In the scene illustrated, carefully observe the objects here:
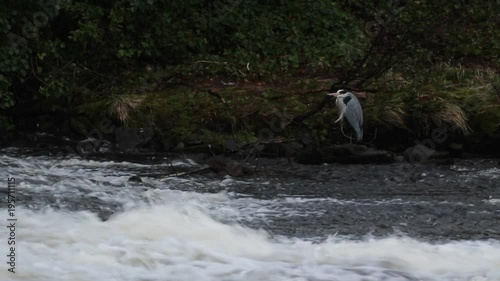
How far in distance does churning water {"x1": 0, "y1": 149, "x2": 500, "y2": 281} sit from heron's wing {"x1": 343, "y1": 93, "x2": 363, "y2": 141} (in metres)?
0.63

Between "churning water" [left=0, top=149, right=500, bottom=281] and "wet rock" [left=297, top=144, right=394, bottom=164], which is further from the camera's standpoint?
"wet rock" [left=297, top=144, right=394, bottom=164]

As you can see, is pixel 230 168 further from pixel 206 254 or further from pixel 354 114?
pixel 206 254

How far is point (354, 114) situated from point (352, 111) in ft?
0.14

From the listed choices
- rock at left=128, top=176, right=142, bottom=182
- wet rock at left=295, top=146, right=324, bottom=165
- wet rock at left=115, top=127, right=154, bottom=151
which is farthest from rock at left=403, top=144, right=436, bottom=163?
rock at left=128, top=176, right=142, bottom=182

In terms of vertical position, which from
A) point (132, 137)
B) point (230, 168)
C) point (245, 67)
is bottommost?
point (230, 168)

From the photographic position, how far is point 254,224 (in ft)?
22.7

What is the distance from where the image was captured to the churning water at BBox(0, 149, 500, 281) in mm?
5676

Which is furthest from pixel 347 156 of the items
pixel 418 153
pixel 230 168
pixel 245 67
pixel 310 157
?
pixel 245 67

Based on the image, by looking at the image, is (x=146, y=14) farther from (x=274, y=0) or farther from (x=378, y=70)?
(x=378, y=70)

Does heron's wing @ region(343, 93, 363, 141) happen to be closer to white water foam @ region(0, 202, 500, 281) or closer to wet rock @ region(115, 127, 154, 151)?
wet rock @ region(115, 127, 154, 151)

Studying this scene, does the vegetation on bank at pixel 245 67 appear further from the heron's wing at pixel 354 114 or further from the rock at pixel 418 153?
the heron's wing at pixel 354 114

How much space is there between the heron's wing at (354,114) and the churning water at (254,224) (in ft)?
2.07

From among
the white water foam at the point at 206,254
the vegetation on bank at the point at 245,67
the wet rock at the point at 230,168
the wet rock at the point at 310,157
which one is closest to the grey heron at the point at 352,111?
the vegetation on bank at the point at 245,67

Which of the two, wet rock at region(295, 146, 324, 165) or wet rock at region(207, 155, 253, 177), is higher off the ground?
wet rock at region(295, 146, 324, 165)
